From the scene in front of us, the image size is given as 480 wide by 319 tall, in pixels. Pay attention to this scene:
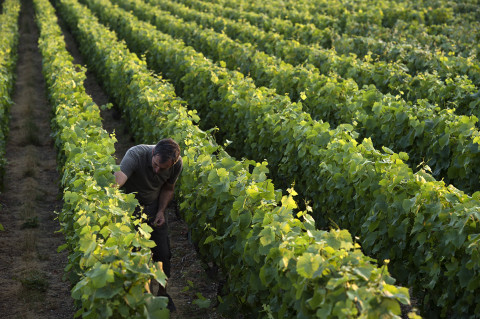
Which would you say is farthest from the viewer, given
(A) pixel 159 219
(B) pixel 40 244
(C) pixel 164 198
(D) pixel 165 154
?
(B) pixel 40 244

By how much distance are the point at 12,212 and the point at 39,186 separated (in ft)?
3.92

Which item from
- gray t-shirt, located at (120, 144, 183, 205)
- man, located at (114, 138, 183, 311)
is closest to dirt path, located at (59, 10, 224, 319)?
man, located at (114, 138, 183, 311)

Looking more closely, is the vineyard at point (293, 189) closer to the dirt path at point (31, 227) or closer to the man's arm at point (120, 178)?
the man's arm at point (120, 178)

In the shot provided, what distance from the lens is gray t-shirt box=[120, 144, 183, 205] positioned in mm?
5902

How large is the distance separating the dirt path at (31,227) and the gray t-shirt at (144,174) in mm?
1678

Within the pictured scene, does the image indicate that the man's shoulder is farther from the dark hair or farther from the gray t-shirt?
the dark hair

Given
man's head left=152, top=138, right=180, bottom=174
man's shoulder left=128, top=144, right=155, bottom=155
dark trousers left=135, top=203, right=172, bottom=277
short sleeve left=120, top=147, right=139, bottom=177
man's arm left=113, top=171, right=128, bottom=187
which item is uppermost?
man's head left=152, top=138, right=180, bottom=174

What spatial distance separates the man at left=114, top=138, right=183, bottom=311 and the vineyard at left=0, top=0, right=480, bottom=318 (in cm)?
22

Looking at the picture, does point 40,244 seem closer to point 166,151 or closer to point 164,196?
point 164,196

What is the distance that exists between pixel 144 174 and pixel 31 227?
11.5 feet

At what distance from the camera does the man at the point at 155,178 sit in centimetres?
568

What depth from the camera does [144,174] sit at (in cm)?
596

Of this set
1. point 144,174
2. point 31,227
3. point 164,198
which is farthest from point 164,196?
point 31,227

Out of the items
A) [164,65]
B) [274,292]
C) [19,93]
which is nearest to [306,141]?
[274,292]
